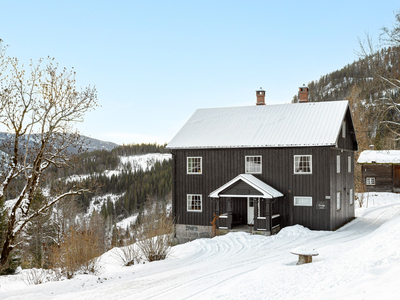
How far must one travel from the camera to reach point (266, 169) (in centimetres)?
2377

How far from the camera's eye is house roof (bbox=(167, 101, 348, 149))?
23.3 metres

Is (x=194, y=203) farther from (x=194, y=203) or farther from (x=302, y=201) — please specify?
(x=302, y=201)

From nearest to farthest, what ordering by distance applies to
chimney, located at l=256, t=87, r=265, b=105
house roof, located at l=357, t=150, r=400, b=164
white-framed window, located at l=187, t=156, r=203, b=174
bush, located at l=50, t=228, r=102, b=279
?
bush, located at l=50, t=228, r=102, b=279
white-framed window, located at l=187, t=156, r=203, b=174
chimney, located at l=256, t=87, r=265, b=105
house roof, located at l=357, t=150, r=400, b=164

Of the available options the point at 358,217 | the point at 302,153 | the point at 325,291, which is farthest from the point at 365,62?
the point at 325,291

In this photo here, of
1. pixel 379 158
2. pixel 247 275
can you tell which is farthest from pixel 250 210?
pixel 379 158

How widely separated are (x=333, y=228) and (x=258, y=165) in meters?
5.71

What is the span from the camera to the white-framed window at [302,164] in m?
22.8

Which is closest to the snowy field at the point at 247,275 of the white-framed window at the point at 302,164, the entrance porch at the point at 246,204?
the entrance porch at the point at 246,204

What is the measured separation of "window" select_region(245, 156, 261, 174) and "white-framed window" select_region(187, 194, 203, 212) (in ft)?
12.1

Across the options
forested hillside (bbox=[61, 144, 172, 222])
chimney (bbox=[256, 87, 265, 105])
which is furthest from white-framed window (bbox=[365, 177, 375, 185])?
forested hillside (bbox=[61, 144, 172, 222])

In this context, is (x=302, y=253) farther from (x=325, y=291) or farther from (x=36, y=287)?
(x=36, y=287)

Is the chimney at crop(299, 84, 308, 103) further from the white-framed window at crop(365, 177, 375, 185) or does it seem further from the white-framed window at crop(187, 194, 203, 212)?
the white-framed window at crop(365, 177, 375, 185)

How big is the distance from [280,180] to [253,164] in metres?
1.95

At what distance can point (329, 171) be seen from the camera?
22.2 metres
